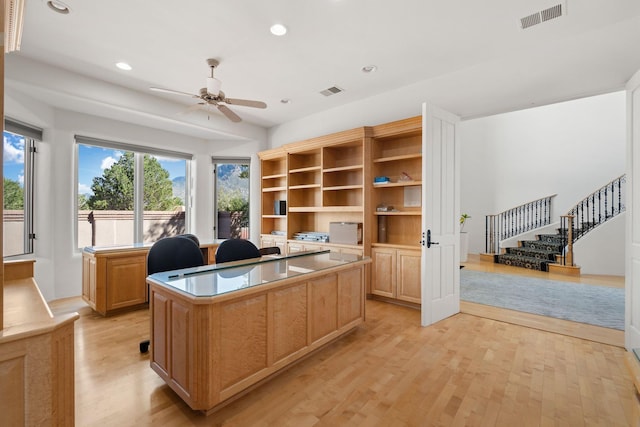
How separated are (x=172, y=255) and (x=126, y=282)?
1451 millimetres

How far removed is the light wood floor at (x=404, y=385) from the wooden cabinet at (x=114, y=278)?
1.66ft

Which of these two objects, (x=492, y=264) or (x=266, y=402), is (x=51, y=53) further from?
(x=492, y=264)

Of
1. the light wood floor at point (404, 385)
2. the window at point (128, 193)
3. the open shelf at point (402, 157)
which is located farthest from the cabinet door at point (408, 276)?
the window at point (128, 193)

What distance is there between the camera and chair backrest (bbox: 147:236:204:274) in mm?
2662

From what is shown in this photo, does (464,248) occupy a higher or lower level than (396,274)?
lower

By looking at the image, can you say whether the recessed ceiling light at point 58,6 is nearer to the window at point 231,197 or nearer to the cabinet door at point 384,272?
the window at point 231,197

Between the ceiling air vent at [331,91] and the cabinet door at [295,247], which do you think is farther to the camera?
the cabinet door at [295,247]

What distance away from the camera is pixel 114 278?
3.57 metres

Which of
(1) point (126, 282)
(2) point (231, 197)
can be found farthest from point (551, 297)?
(1) point (126, 282)

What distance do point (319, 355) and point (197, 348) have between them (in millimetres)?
1194

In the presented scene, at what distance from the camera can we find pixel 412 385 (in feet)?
7.02

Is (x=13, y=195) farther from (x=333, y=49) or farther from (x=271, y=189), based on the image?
(x=333, y=49)

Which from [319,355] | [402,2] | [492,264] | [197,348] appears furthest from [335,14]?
[492,264]

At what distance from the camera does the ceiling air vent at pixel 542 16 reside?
8.38ft
